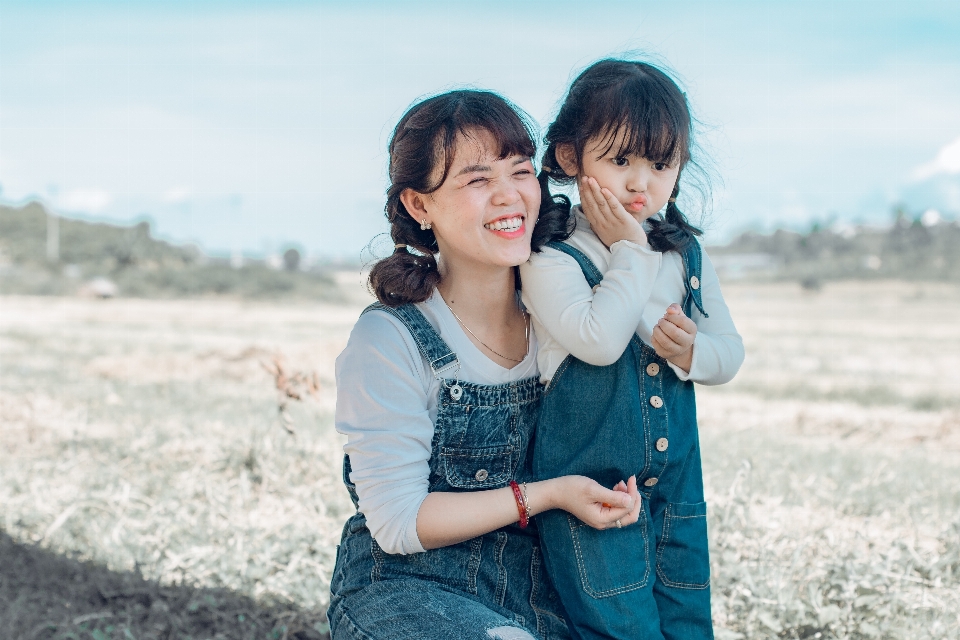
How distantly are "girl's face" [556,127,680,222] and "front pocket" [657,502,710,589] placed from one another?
2.42ft

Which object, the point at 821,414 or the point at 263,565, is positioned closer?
the point at 263,565

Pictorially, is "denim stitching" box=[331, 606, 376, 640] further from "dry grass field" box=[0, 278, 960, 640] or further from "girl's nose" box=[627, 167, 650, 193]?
"girl's nose" box=[627, 167, 650, 193]

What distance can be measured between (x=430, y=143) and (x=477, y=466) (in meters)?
0.79

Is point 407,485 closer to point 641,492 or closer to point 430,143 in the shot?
point 641,492

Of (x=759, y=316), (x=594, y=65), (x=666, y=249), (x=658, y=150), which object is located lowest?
(x=759, y=316)

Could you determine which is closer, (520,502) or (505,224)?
(520,502)

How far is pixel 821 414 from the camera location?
9.64 m

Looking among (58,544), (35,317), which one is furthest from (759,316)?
(58,544)

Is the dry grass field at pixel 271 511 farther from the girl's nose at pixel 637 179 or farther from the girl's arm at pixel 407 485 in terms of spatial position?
the girl's nose at pixel 637 179

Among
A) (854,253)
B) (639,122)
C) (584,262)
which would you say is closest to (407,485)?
(584,262)

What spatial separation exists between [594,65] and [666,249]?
0.50 meters

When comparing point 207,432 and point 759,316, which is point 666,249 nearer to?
point 207,432

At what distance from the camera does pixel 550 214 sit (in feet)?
8.05

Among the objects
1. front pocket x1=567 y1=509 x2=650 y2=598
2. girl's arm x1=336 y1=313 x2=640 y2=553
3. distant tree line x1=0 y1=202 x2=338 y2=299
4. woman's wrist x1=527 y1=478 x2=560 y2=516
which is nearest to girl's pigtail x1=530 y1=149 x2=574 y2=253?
girl's arm x1=336 y1=313 x2=640 y2=553
